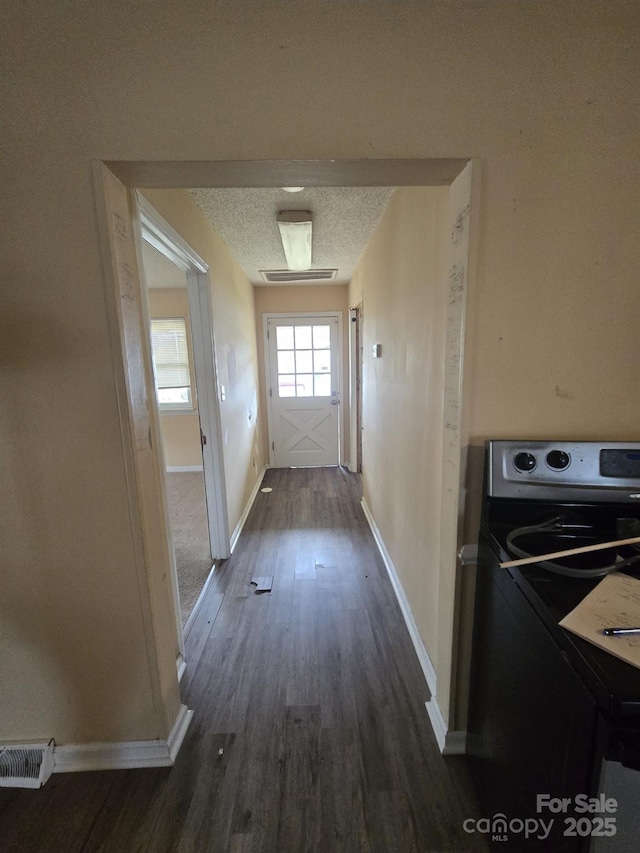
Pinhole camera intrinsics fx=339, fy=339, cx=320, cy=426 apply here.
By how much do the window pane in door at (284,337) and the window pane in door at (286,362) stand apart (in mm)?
78

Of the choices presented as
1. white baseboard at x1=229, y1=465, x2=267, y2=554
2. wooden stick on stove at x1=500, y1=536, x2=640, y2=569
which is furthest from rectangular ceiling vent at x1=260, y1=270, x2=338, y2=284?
wooden stick on stove at x1=500, y1=536, x2=640, y2=569

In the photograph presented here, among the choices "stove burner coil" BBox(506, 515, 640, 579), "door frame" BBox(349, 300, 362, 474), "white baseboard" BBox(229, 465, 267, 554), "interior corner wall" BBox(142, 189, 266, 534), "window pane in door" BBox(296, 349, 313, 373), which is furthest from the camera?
"window pane in door" BBox(296, 349, 313, 373)

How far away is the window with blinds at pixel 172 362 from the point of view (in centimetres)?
446

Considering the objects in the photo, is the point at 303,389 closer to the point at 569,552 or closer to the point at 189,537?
the point at 189,537

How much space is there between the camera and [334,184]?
1033mm

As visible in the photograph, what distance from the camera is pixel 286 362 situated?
4.57 m

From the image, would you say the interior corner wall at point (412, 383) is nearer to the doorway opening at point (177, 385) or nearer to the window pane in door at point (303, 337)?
the window pane in door at point (303, 337)

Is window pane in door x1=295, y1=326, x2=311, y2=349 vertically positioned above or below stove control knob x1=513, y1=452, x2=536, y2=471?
above

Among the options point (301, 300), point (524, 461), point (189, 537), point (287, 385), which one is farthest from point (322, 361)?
point (524, 461)

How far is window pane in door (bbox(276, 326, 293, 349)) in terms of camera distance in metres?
4.48

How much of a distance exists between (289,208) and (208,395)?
133 cm

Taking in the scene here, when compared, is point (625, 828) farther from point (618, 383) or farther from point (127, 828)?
point (127, 828)

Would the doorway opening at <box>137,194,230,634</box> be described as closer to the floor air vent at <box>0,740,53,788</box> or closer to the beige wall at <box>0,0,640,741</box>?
the beige wall at <box>0,0,640,741</box>

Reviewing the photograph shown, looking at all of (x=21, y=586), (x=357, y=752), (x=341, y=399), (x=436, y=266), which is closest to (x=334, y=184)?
(x=436, y=266)
